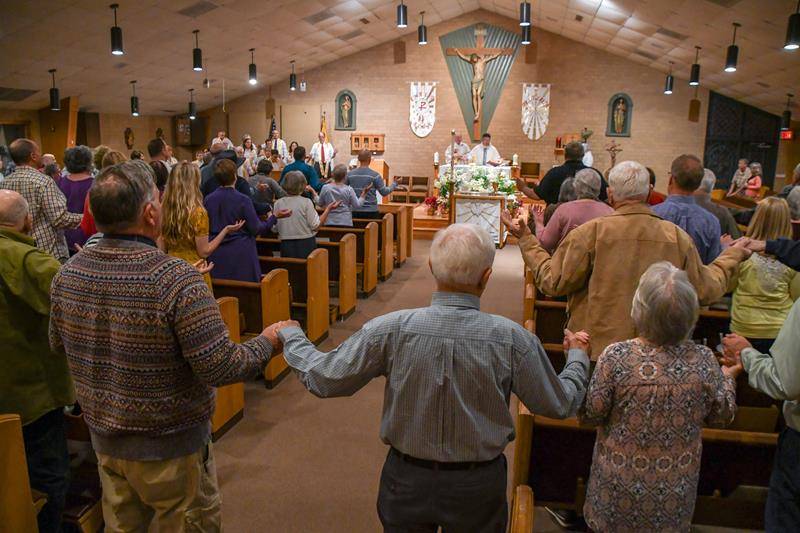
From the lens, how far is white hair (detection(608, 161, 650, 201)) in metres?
2.53

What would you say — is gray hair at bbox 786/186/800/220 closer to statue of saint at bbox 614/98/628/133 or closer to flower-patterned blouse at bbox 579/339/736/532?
flower-patterned blouse at bbox 579/339/736/532

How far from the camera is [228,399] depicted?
3742mm

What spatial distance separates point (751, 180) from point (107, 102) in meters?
12.2

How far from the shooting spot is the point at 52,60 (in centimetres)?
995

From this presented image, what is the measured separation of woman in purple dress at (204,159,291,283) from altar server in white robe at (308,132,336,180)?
29.3 feet

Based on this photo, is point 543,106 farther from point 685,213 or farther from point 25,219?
point 25,219

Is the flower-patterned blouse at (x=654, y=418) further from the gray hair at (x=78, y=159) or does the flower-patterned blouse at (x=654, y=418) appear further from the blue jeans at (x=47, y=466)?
the gray hair at (x=78, y=159)

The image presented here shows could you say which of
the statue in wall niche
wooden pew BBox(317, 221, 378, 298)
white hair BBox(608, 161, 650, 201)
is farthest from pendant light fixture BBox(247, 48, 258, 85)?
white hair BBox(608, 161, 650, 201)

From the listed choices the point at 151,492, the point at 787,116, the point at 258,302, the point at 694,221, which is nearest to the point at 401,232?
the point at 258,302

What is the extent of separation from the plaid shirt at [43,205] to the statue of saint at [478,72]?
10940 mm

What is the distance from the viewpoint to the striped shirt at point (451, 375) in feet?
5.28

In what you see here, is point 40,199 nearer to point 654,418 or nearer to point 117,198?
point 117,198

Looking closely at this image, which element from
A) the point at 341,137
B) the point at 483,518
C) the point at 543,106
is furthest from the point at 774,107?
Answer: the point at 483,518

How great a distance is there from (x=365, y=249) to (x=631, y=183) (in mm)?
4240
